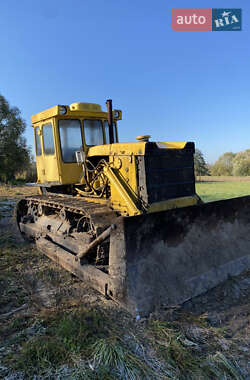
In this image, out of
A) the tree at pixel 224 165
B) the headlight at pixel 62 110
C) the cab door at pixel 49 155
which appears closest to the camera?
the headlight at pixel 62 110

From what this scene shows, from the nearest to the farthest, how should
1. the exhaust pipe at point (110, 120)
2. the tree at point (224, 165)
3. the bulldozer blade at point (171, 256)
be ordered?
the bulldozer blade at point (171, 256) < the exhaust pipe at point (110, 120) < the tree at point (224, 165)

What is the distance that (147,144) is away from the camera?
409 centimetres

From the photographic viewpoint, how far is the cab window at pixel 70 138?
5441mm

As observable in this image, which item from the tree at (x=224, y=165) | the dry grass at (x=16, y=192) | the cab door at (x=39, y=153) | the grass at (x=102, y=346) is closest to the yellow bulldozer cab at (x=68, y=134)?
the cab door at (x=39, y=153)

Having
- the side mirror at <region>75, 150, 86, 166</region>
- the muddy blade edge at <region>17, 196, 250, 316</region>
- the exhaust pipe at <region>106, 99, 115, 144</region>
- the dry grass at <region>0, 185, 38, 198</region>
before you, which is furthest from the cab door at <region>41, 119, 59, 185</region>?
the dry grass at <region>0, 185, 38, 198</region>

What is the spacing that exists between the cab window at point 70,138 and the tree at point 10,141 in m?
22.9

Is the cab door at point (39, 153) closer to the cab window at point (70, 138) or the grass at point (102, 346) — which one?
the cab window at point (70, 138)

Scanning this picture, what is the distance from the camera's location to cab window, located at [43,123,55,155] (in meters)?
5.61

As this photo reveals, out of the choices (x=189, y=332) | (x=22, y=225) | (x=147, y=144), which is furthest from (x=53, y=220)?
(x=189, y=332)

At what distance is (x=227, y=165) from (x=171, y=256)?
46.5 meters

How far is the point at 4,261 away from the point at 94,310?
2.84 metres

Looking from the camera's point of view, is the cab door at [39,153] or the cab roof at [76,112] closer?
the cab roof at [76,112]

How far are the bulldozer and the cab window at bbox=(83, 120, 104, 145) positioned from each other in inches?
0.8

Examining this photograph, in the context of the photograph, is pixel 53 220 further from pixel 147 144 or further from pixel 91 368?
pixel 91 368
